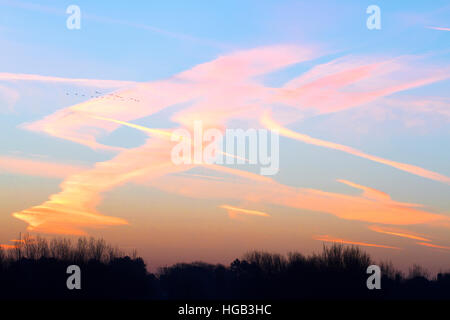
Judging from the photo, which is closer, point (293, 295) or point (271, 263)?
point (293, 295)
